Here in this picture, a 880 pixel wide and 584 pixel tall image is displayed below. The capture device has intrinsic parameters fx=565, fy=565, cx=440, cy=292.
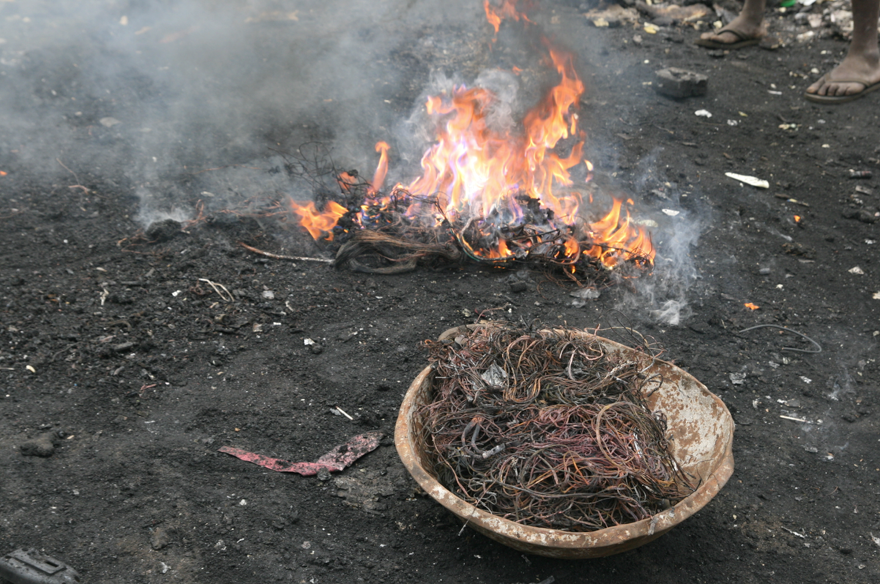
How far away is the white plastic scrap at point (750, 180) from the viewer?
648cm

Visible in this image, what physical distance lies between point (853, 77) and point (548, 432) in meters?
7.88

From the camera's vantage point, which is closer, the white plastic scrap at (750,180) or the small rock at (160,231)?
the small rock at (160,231)

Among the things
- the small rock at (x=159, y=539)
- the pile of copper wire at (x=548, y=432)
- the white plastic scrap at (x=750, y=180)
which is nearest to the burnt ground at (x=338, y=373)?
the small rock at (x=159, y=539)

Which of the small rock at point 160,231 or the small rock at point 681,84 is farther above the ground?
the small rock at point 681,84

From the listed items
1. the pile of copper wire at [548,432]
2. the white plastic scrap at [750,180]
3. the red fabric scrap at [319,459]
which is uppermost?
the pile of copper wire at [548,432]

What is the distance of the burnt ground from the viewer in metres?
3.02

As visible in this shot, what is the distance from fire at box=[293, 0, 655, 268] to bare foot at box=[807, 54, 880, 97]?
12.1 feet

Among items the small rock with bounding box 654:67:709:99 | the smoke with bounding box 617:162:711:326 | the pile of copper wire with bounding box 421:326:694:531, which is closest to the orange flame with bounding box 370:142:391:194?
the smoke with bounding box 617:162:711:326

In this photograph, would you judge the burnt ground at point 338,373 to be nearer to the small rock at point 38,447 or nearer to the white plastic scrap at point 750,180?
the small rock at point 38,447

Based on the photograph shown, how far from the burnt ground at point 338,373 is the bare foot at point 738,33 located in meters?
3.32

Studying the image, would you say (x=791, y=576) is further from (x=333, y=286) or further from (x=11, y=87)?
(x=11, y=87)

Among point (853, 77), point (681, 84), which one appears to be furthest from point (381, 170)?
point (853, 77)

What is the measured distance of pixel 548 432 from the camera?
2.97 meters

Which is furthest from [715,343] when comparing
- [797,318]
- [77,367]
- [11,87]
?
A: [11,87]
